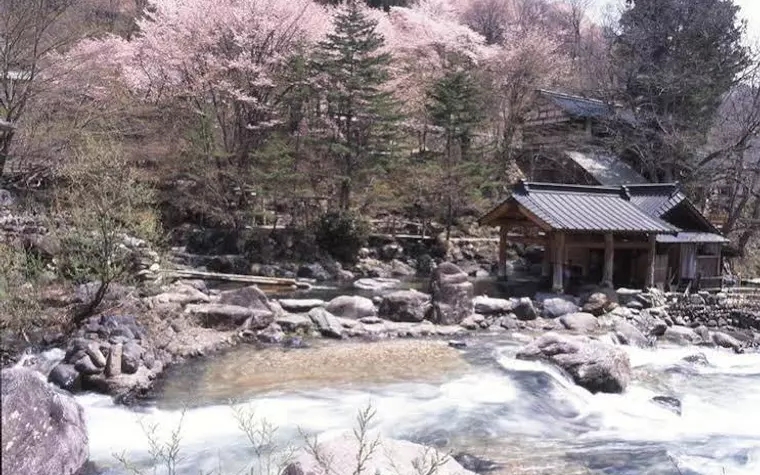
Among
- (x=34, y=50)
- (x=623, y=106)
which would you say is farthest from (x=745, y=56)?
(x=34, y=50)

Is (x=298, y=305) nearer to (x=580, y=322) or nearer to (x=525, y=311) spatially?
(x=525, y=311)

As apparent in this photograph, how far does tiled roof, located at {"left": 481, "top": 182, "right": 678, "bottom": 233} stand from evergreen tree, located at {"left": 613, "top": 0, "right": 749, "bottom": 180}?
8211mm

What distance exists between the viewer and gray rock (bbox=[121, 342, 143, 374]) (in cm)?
773

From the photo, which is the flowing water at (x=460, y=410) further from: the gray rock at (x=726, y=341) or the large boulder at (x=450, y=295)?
the large boulder at (x=450, y=295)

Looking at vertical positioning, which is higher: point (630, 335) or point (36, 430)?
point (36, 430)

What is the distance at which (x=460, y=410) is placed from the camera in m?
7.27

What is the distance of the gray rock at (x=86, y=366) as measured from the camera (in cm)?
740

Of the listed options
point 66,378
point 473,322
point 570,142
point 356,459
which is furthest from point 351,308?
point 570,142

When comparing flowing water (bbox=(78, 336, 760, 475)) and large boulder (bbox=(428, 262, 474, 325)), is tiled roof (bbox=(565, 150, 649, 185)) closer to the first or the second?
large boulder (bbox=(428, 262, 474, 325))

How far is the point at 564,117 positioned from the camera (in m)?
26.2

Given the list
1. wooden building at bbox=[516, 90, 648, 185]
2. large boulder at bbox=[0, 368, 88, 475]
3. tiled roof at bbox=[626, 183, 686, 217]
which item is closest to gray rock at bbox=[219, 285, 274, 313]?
large boulder at bbox=[0, 368, 88, 475]

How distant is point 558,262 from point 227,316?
8.23 metres

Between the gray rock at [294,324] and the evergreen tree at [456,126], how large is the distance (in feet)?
38.1

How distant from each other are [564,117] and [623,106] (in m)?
2.42
